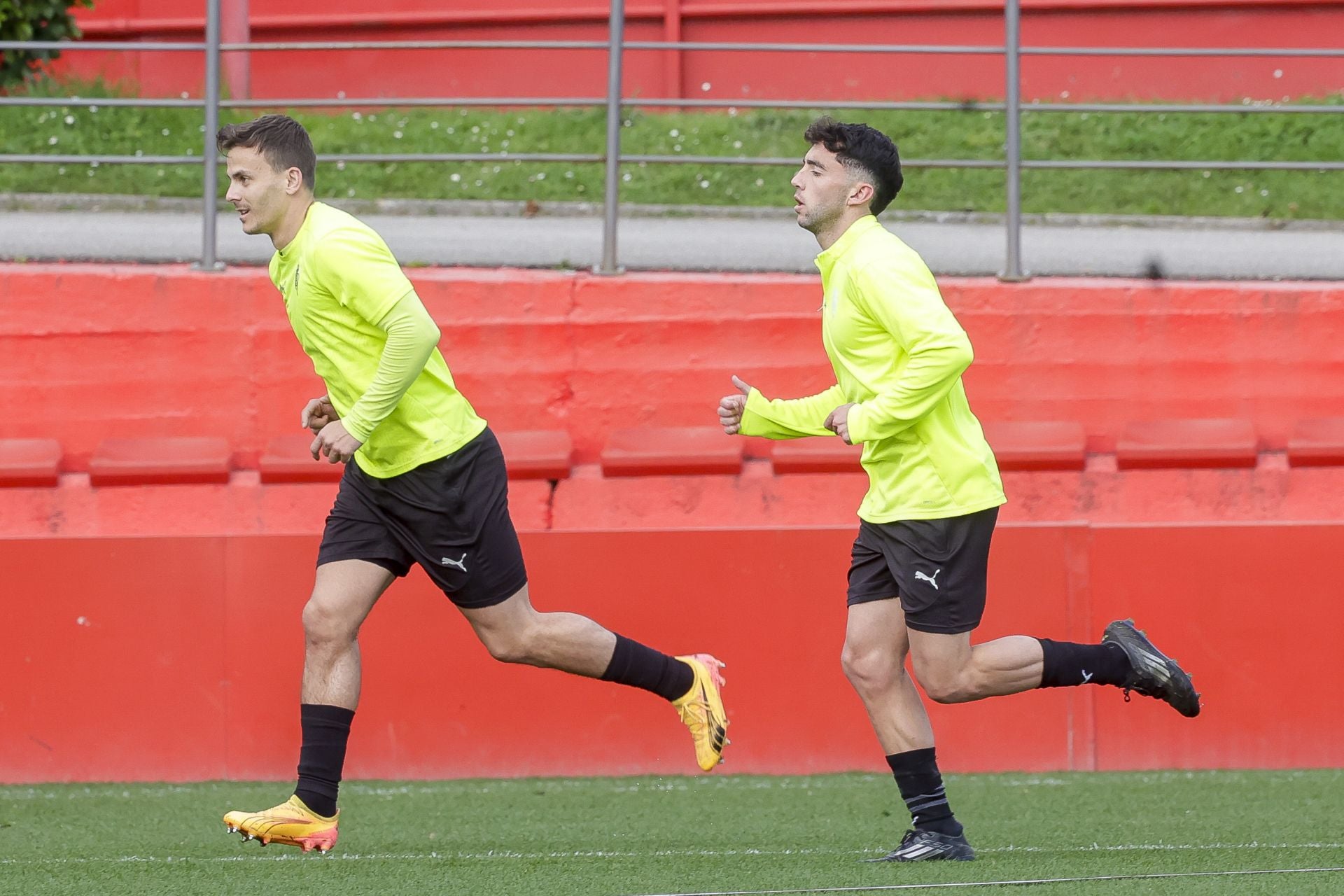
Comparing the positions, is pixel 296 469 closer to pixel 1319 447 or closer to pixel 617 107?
pixel 617 107

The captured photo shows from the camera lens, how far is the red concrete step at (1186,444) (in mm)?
6711

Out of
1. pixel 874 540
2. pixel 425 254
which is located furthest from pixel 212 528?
pixel 874 540

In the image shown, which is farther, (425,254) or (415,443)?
(425,254)

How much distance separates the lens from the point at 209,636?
245 inches

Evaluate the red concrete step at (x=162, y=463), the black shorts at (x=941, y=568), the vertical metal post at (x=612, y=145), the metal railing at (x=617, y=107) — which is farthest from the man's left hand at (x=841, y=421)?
the red concrete step at (x=162, y=463)

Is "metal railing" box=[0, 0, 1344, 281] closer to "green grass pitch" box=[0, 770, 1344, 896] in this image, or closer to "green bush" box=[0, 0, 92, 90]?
"green grass pitch" box=[0, 770, 1344, 896]

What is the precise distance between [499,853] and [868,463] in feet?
5.05

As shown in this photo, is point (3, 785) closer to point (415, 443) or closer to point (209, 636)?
point (209, 636)

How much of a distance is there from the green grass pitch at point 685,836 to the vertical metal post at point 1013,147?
2213 millimetres

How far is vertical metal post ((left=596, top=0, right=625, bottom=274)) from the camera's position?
7.43 meters

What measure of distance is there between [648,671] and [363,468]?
39.4 inches

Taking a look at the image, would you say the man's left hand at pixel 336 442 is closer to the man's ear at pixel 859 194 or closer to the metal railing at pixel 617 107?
the man's ear at pixel 859 194

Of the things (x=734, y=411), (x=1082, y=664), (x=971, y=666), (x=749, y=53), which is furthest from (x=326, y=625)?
(x=749, y=53)

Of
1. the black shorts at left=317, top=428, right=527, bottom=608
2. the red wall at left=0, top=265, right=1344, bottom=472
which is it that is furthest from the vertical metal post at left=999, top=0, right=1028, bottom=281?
the black shorts at left=317, top=428, right=527, bottom=608
